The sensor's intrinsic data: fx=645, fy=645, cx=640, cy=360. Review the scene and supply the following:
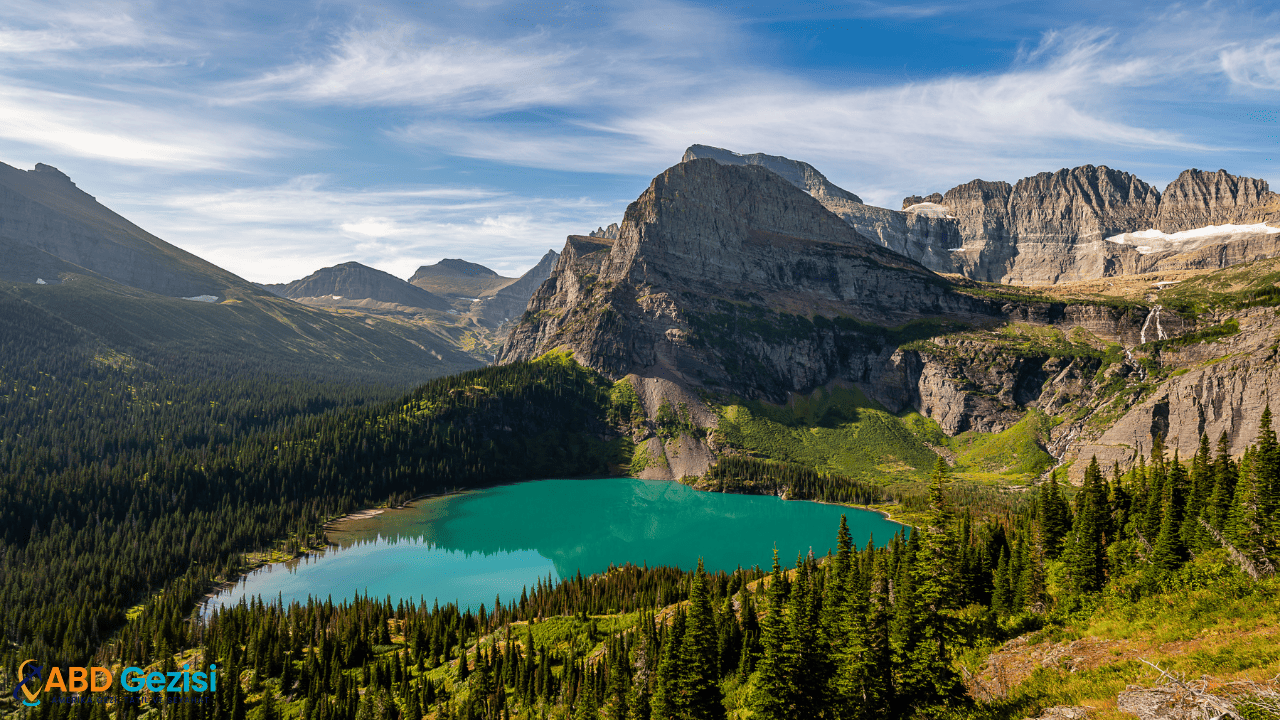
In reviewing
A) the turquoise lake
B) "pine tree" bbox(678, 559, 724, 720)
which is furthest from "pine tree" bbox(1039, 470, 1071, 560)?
the turquoise lake

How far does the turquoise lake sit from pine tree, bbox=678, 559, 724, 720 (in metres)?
69.6

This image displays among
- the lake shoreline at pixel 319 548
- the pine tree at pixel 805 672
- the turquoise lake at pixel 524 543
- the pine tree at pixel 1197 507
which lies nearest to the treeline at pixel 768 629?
the pine tree at pixel 805 672

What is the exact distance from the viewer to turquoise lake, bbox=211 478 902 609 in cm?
12212

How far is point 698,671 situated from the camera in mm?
44375

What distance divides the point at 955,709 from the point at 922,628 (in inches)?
165

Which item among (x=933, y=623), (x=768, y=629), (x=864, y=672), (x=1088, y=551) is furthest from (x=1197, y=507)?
(x=768, y=629)

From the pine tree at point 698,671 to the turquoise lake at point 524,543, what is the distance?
69.6 m

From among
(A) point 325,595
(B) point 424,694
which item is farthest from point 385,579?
(B) point 424,694

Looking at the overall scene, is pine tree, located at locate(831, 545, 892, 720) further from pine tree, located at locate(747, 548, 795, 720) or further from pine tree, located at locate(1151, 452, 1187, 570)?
pine tree, located at locate(1151, 452, 1187, 570)

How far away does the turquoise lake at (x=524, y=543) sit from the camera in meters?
122

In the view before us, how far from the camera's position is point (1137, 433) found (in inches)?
7185

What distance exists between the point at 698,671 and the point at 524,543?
388ft

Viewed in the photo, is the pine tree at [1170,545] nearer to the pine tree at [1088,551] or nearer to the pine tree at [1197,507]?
the pine tree at [1197,507]

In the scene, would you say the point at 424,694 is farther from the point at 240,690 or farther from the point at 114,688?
Answer: the point at 114,688
